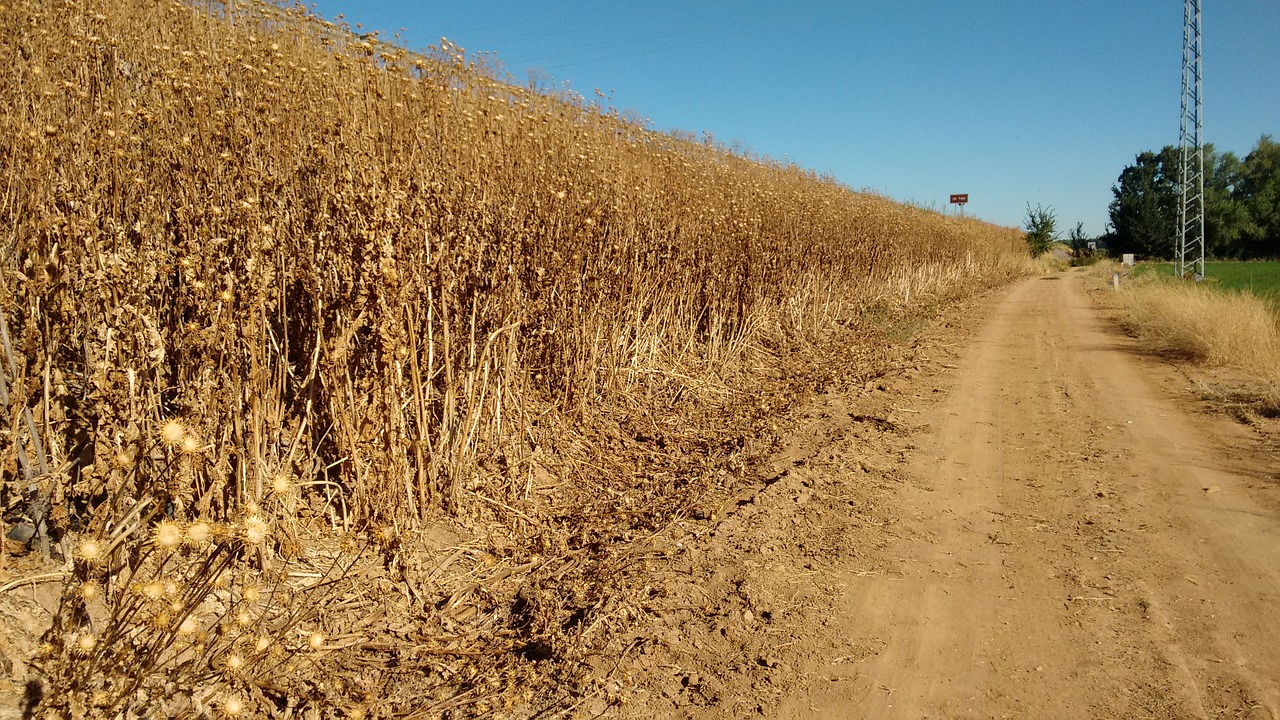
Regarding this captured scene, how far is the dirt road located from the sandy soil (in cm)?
1

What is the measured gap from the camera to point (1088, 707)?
8.55 feet

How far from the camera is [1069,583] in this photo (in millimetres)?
3436

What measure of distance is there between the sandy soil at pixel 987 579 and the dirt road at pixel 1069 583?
0.04ft

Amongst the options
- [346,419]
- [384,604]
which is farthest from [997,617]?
[346,419]

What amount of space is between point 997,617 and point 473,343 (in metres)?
2.77

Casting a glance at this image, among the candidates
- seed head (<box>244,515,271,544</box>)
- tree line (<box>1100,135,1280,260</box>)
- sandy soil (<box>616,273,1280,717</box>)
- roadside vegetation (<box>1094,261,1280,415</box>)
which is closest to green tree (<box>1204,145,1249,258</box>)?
tree line (<box>1100,135,1280,260</box>)

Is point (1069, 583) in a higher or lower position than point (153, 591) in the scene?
lower

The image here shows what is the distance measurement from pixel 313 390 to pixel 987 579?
3179 millimetres

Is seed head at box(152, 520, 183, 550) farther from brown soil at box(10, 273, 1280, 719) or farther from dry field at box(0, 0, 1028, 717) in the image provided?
brown soil at box(10, 273, 1280, 719)

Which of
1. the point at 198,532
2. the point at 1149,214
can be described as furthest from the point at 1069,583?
the point at 1149,214

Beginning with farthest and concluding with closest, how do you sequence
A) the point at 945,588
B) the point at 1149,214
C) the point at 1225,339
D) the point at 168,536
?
the point at 1149,214
the point at 1225,339
the point at 945,588
the point at 168,536

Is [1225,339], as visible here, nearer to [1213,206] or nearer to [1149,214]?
[1149,214]

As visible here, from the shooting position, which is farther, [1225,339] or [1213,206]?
[1213,206]

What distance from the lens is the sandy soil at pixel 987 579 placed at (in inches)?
107
